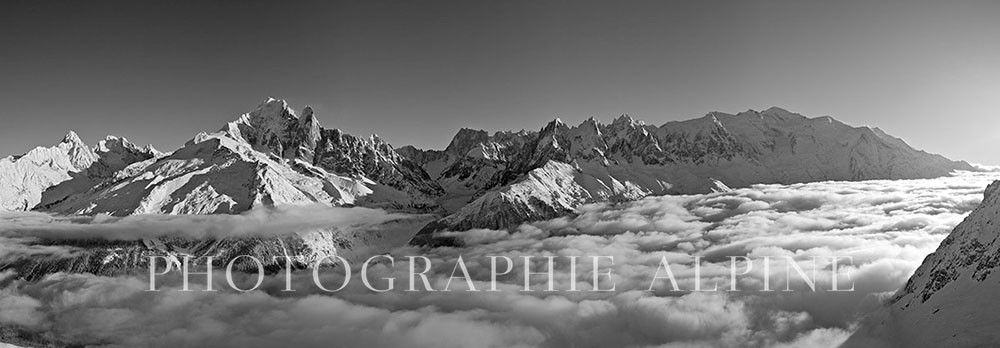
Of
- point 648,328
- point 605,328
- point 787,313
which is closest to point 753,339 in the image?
point 787,313

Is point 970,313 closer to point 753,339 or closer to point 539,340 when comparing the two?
point 753,339

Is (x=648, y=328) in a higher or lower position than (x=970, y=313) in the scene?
lower

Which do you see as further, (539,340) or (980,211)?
(539,340)

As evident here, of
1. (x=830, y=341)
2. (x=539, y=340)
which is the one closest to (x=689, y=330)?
(x=830, y=341)

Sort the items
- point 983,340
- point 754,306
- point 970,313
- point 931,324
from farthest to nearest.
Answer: point 754,306 → point 931,324 → point 970,313 → point 983,340

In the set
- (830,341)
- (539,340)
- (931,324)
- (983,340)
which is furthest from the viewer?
(539,340)

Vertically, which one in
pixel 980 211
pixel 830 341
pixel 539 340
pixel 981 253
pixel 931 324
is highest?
pixel 980 211

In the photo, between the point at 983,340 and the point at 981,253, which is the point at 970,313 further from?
the point at 981,253
